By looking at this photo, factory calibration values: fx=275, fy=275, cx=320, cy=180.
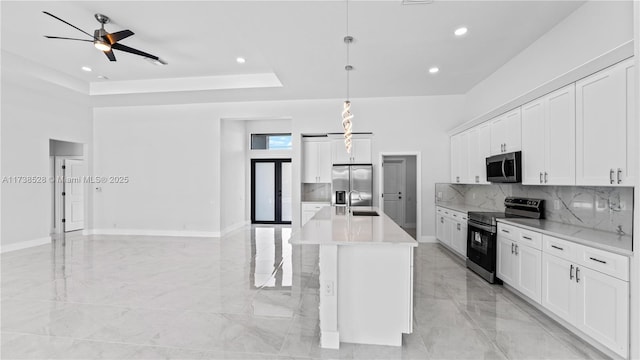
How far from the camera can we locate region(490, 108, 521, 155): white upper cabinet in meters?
3.53

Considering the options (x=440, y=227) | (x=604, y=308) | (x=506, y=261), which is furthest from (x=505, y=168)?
(x=440, y=227)

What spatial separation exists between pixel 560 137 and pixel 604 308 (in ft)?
5.34

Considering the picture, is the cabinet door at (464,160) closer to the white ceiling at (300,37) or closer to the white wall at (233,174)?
the white ceiling at (300,37)

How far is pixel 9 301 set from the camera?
3004mm

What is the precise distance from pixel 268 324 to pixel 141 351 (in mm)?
997

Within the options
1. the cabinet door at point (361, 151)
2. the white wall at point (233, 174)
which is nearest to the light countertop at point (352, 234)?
the cabinet door at point (361, 151)

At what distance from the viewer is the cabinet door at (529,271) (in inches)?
107

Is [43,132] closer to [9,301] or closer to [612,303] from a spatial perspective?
[9,301]

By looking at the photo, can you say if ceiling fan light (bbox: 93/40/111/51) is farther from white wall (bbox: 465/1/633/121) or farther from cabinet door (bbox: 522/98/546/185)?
white wall (bbox: 465/1/633/121)

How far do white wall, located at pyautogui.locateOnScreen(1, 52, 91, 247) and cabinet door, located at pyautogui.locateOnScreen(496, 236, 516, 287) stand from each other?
25.6 feet

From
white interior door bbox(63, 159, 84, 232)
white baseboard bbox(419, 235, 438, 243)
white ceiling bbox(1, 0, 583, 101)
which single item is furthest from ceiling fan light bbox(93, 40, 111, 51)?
white baseboard bbox(419, 235, 438, 243)

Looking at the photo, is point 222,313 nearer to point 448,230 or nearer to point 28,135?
point 448,230

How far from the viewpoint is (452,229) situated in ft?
15.8

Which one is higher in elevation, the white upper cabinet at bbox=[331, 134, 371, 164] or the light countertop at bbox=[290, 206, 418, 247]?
the white upper cabinet at bbox=[331, 134, 371, 164]
